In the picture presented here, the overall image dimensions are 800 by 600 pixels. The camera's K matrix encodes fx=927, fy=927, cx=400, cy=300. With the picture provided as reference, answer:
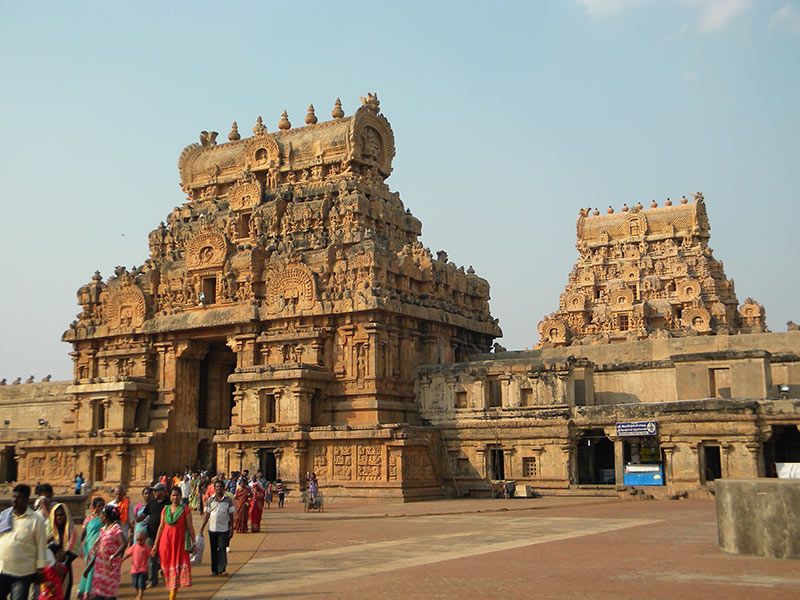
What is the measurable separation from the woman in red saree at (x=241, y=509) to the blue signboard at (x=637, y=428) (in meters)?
16.7

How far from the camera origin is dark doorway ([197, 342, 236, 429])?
47125 mm

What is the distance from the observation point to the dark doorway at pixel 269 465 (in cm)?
3916

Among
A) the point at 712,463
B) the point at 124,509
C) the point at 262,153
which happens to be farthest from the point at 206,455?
the point at 124,509

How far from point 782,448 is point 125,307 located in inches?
1246

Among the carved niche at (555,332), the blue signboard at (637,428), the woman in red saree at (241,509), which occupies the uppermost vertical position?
the carved niche at (555,332)

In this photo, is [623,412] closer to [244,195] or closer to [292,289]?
[292,289]

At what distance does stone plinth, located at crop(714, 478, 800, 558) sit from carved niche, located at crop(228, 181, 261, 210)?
35.1 meters

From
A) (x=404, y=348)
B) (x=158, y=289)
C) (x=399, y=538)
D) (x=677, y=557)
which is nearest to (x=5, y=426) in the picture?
(x=158, y=289)

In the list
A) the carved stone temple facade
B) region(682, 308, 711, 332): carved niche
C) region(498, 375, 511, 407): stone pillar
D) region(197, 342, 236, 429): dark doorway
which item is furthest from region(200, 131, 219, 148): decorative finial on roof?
region(682, 308, 711, 332): carved niche

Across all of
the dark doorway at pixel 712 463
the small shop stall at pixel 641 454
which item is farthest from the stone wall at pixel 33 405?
the dark doorway at pixel 712 463

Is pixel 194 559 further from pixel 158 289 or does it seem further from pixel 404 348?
pixel 158 289

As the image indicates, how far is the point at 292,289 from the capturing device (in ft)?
139

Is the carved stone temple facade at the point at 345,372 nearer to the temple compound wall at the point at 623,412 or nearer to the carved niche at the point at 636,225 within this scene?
the temple compound wall at the point at 623,412

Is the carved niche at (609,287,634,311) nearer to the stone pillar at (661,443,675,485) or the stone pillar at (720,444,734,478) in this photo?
the stone pillar at (661,443,675,485)
